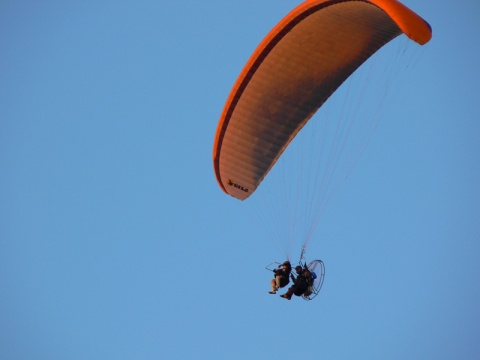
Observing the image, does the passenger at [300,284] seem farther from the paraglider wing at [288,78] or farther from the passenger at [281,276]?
the paraglider wing at [288,78]

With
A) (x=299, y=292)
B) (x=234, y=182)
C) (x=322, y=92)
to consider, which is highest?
(x=322, y=92)

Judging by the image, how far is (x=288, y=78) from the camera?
2392cm

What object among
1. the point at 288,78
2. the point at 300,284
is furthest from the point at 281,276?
the point at 288,78

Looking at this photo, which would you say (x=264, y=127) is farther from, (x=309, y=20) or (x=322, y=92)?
(x=309, y=20)

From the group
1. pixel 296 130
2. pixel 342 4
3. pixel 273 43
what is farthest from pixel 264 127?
pixel 342 4

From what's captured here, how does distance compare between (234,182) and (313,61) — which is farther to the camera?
(234,182)

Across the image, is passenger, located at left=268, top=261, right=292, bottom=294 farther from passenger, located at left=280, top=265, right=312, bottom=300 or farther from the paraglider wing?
the paraglider wing

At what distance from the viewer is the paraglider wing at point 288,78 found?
22.5m

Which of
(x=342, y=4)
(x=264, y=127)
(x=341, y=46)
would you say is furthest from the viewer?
(x=264, y=127)

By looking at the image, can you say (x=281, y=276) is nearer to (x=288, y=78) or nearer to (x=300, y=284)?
(x=300, y=284)

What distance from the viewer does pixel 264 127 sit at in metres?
25.0

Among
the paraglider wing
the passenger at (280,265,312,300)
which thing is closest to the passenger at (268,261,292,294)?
the passenger at (280,265,312,300)

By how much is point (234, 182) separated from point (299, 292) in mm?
3897

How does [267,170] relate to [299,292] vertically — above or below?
above
